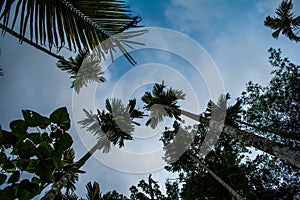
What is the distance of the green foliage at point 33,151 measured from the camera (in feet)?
2.52

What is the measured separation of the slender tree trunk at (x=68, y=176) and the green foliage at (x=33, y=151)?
159 inches

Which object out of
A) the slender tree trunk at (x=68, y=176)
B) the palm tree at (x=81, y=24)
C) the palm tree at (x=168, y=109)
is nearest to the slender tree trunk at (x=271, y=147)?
the palm tree at (x=168, y=109)

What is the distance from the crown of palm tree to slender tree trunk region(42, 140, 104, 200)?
4.68 meters

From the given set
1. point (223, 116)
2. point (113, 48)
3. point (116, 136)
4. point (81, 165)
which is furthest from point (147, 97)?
point (113, 48)

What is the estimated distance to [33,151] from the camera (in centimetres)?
79

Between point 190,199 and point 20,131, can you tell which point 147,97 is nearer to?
point 190,199

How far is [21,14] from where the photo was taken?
1.05 m

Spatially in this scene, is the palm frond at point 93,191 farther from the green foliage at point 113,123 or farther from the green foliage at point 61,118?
the green foliage at point 61,118

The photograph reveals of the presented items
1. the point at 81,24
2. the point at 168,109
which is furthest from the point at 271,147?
the point at 168,109

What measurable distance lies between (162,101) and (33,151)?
47.7 feet

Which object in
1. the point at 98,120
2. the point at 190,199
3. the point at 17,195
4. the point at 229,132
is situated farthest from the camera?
the point at 190,199

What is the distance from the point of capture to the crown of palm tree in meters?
14.8

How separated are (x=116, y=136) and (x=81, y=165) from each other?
4500mm

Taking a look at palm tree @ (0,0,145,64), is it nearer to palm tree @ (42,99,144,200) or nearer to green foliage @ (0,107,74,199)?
green foliage @ (0,107,74,199)
